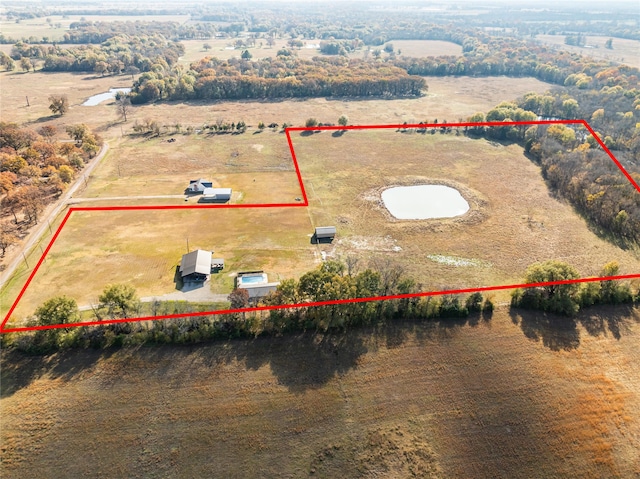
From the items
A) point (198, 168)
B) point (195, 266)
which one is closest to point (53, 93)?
point (198, 168)

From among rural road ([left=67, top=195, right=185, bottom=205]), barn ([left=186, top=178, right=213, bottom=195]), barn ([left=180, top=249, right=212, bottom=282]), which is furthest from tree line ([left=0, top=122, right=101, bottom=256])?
barn ([left=180, top=249, right=212, bottom=282])

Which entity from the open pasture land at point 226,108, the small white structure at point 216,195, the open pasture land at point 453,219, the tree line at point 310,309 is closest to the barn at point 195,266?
the tree line at point 310,309

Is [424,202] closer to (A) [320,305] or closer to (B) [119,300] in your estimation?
(A) [320,305]

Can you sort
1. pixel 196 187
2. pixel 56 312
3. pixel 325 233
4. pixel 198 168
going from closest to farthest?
pixel 56 312 → pixel 325 233 → pixel 196 187 → pixel 198 168

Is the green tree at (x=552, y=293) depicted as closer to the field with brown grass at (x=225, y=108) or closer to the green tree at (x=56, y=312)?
the green tree at (x=56, y=312)

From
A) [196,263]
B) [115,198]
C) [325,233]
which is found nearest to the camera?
[196,263]

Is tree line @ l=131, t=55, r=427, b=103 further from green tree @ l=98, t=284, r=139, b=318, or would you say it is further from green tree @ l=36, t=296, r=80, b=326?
green tree @ l=36, t=296, r=80, b=326
